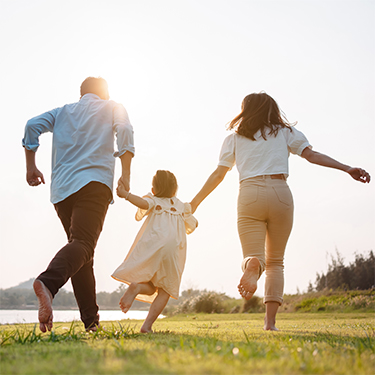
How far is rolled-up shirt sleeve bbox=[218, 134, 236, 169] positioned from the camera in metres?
4.78

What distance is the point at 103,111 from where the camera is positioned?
4254 mm

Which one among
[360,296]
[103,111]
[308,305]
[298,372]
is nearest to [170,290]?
[103,111]

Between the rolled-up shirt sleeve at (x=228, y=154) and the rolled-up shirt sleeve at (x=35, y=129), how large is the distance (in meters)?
1.96

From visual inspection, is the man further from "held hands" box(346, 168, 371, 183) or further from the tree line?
the tree line

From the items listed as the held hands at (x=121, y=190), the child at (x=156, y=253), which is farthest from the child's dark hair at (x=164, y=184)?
the held hands at (x=121, y=190)

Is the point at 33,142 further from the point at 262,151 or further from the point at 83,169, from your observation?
the point at 262,151

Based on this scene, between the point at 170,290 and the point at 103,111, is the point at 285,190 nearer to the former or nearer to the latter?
the point at 170,290

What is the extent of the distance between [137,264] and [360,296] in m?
11.8

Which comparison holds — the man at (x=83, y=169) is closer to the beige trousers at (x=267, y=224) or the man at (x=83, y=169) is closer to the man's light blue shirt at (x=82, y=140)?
the man's light blue shirt at (x=82, y=140)

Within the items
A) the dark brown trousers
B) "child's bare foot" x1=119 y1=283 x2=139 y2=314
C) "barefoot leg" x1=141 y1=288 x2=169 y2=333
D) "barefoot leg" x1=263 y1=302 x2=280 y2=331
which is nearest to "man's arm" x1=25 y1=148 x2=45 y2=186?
the dark brown trousers

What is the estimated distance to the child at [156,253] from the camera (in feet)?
13.2

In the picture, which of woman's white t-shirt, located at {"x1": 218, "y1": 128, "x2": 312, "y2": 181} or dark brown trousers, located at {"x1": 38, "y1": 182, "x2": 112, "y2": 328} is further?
woman's white t-shirt, located at {"x1": 218, "y1": 128, "x2": 312, "y2": 181}

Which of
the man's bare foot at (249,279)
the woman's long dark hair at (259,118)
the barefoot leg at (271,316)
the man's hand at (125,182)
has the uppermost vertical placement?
the woman's long dark hair at (259,118)

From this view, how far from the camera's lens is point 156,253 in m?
4.13
